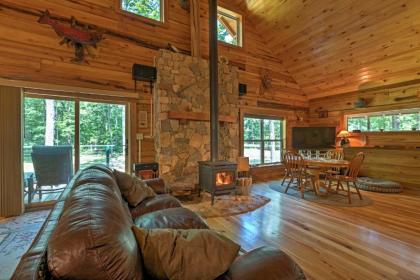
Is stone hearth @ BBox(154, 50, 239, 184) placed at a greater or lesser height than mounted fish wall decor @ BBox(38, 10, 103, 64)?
lesser

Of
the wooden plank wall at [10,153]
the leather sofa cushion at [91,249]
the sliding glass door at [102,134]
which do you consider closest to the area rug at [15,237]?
the wooden plank wall at [10,153]

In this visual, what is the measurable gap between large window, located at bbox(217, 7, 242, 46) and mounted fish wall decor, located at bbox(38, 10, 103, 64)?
2960 millimetres

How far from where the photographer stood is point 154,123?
14.8 ft

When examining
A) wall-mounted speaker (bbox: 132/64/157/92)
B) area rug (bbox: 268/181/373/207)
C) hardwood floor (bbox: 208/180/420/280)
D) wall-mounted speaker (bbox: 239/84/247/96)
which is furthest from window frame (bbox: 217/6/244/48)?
hardwood floor (bbox: 208/180/420/280)

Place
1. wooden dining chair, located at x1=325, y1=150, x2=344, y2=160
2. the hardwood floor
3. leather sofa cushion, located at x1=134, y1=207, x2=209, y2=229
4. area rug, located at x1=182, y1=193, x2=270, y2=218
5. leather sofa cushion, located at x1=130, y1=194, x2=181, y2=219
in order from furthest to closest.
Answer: wooden dining chair, located at x1=325, y1=150, x2=344, y2=160 < area rug, located at x1=182, y1=193, x2=270, y2=218 < leather sofa cushion, located at x1=130, y1=194, x2=181, y2=219 < the hardwood floor < leather sofa cushion, located at x1=134, y1=207, x2=209, y2=229

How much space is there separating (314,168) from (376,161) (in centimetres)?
220

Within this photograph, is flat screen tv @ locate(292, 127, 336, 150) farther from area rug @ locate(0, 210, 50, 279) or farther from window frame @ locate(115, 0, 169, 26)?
area rug @ locate(0, 210, 50, 279)

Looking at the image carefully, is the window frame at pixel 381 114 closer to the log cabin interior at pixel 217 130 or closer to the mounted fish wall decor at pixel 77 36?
the log cabin interior at pixel 217 130

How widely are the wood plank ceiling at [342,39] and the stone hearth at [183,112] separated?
5.76 ft

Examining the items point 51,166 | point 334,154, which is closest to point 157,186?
point 51,166

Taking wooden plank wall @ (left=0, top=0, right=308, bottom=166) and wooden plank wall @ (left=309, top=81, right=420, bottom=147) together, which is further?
wooden plank wall @ (left=309, top=81, right=420, bottom=147)

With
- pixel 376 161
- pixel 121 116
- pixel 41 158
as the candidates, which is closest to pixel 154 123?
pixel 121 116

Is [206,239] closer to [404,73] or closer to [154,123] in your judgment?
[154,123]

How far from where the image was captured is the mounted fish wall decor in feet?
11.9
